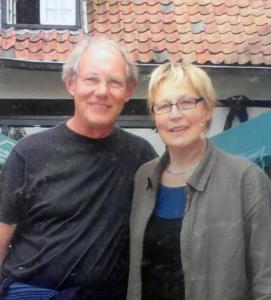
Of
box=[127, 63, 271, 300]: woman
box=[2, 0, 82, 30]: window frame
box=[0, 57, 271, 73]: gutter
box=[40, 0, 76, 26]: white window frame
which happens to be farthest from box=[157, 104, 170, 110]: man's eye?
box=[40, 0, 76, 26]: white window frame

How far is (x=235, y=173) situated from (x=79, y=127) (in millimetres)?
576

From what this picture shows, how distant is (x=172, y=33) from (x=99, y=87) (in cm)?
570

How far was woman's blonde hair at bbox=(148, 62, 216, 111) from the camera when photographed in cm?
270

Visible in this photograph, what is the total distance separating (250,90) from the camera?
323 inches

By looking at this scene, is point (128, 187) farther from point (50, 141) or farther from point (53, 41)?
point (53, 41)

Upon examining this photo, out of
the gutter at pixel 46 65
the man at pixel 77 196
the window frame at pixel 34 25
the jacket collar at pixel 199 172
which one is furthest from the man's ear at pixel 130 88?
the window frame at pixel 34 25

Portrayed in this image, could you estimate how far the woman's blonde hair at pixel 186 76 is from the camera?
2697 mm

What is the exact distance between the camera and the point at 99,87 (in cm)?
282

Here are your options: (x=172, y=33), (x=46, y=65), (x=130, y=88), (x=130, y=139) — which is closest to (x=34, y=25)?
(x=46, y=65)

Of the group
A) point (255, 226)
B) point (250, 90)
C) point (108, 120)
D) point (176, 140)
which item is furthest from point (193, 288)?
point (250, 90)

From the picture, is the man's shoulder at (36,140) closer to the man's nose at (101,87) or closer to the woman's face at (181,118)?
the man's nose at (101,87)

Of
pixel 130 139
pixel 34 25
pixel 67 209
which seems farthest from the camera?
pixel 34 25

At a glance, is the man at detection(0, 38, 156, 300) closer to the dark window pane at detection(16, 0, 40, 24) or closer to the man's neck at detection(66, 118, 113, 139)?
the man's neck at detection(66, 118, 113, 139)

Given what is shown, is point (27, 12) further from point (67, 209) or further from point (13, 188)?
point (67, 209)
